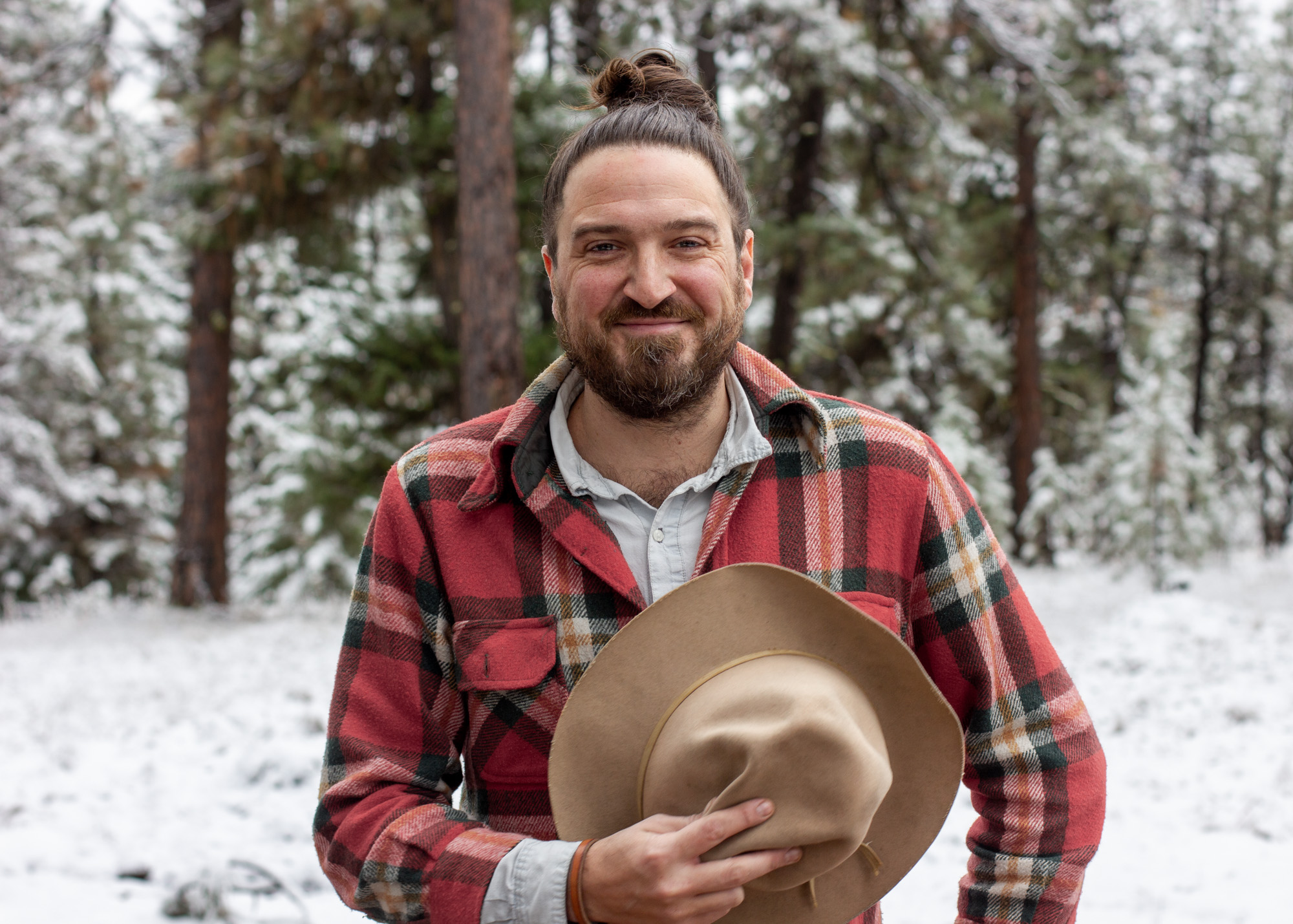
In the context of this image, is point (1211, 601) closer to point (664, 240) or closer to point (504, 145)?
point (504, 145)

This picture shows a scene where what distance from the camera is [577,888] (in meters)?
1.51

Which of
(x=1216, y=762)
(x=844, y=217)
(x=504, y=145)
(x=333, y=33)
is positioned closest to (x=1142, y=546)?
(x=844, y=217)

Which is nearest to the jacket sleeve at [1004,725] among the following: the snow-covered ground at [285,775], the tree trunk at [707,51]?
the snow-covered ground at [285,775]

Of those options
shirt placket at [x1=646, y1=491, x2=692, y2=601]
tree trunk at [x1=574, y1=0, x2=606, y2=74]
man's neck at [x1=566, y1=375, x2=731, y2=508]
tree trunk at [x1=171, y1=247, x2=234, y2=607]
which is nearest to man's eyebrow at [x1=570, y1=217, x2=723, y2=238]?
man's neck at [x1=566, y1=375, x2=731, y2=508]

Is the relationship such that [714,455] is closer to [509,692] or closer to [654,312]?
[654,312]

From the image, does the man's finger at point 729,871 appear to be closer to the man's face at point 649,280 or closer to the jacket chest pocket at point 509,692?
the jacket chest pocket at point 509,692

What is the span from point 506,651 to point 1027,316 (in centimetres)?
1724

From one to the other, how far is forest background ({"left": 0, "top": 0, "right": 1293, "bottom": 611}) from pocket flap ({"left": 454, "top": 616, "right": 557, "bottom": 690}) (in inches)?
52.4

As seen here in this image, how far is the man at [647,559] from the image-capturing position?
1804 millimetres

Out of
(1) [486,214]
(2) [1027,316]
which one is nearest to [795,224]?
(1) [486,214]

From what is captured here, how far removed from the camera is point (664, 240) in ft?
6.00

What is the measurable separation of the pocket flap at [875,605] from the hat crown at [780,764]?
1.05 ft

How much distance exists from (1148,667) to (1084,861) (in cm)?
663

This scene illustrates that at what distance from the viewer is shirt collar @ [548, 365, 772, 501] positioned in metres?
1.88
